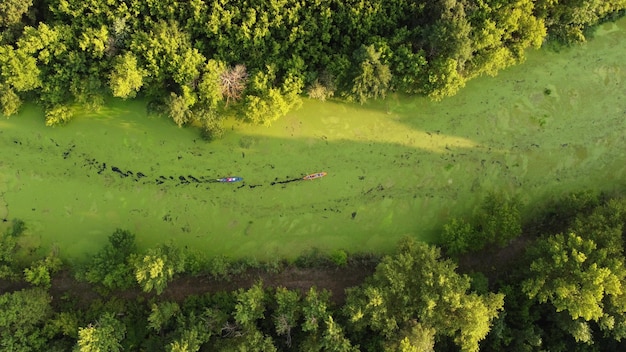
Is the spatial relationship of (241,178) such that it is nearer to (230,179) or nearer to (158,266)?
(230,179)

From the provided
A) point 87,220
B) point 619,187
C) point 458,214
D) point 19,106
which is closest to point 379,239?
point 458,214

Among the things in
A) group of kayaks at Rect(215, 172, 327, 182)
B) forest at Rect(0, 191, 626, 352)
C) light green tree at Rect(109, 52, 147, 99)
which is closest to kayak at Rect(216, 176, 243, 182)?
group of kayaks at Rect(215, 172, 327, 182)

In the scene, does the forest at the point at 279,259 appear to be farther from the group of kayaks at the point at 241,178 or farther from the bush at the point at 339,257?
the group of kayaks at the point at 241,178

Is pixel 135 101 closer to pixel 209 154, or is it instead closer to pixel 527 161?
pixel 209 154

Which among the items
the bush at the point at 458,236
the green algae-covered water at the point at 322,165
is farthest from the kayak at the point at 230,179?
the bush at the point at 458,236

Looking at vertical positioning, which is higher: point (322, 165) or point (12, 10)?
point (12, 10)

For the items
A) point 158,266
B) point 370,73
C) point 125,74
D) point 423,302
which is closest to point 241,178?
point 158,266
